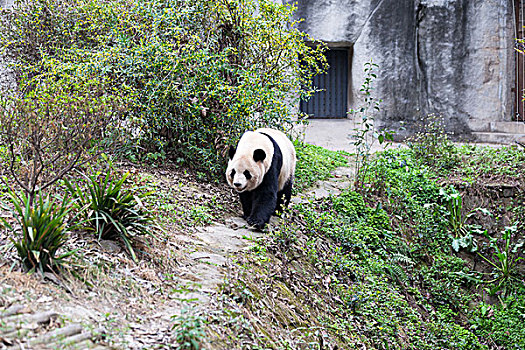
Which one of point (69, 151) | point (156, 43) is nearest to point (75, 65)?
point (156, 43)

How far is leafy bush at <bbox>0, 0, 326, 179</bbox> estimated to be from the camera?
23.9 feet

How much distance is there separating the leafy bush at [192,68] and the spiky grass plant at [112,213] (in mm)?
2385

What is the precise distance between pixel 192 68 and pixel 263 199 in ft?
7.82

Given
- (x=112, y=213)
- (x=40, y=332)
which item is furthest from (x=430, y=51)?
(x=40, y=332)

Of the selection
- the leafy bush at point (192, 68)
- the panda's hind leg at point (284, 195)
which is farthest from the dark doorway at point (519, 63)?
the panda's hind leg at point (284, 195)

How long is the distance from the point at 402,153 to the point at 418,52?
5.82 meters

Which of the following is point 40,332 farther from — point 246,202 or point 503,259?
point 503,259

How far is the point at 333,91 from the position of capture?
1664 centimetres

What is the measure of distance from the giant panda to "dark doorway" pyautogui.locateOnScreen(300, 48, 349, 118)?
10.1 metres

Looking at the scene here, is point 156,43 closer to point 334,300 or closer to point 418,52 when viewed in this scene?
point 334,300

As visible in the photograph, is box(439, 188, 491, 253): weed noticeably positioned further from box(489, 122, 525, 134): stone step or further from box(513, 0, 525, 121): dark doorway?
box(513, 0, 525, 121): dark doorway

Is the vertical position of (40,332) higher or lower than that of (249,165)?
lower

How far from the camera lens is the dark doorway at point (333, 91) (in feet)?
54.1

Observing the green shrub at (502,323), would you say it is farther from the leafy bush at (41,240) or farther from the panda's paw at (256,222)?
the leafy bush at (41,240)
